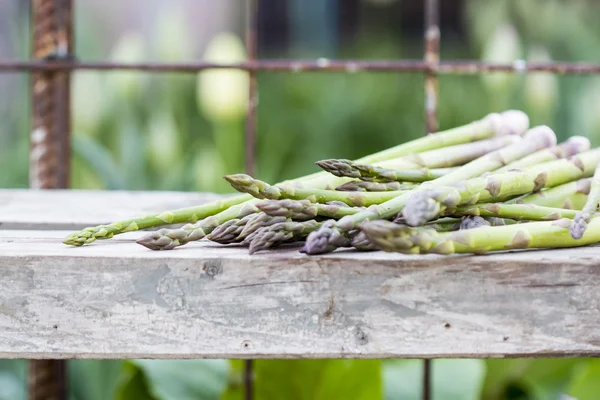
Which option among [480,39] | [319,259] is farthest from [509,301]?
Answer: [480,39]

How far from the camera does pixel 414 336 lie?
2.09 ft

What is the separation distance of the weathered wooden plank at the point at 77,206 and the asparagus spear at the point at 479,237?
0.38 metres

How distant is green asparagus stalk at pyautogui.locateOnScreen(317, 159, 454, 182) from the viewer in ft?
2.23

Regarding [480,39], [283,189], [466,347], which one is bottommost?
[466,347]

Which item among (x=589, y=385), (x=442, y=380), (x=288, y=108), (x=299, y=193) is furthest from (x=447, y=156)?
(x=288, y=108)

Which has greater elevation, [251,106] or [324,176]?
[251,106]

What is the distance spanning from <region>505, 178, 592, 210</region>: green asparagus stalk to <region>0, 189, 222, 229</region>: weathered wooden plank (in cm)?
45

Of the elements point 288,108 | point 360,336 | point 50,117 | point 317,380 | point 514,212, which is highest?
point 288,108

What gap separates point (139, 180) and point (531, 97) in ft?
3.31

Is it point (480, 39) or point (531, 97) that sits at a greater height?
point (480, 39)

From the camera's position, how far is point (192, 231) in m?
0.68

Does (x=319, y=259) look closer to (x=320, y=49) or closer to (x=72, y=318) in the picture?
(x=72, y=318)

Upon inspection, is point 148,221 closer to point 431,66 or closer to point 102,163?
point 431,66

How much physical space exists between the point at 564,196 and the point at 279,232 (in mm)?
302
